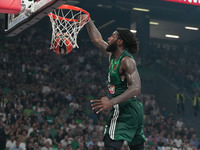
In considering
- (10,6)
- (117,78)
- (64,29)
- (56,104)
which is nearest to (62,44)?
(64,29)

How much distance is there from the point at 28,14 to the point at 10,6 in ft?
1.07

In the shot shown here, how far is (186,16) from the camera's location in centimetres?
2483

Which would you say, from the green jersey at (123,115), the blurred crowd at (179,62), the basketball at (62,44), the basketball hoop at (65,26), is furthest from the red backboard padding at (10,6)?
the blurred crowd at (179,62)

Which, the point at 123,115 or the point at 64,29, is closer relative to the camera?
the point at 123,115

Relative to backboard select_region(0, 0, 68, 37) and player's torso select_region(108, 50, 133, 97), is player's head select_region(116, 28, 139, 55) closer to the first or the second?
player's torso select_region(108, 50, 133, 97)

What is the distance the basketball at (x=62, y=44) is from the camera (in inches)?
243

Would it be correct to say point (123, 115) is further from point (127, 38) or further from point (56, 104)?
point (56, 104)

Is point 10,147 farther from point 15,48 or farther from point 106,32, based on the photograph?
point 106,32

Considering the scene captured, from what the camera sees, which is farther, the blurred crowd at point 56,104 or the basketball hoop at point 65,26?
the blurred crowd at point 56,104

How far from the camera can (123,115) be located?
4.40 metres

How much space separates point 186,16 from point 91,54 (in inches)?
289

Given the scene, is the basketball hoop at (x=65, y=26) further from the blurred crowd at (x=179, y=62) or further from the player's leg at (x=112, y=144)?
the blurred crowd at (x=179, y=62)

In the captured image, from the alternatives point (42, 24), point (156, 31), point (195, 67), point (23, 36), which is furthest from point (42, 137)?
point (156, 31)

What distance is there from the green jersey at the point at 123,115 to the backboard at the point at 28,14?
1458 mm
